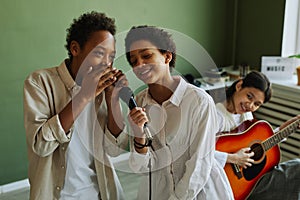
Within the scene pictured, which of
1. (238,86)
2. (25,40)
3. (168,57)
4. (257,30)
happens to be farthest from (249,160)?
(257,30)

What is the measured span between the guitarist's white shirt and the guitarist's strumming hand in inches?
4.2

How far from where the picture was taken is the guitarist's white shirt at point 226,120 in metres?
1.48

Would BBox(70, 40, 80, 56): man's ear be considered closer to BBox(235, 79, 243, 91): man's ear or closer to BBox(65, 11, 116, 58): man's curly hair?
BBox(65, 11, 116, 58): man's curly hair

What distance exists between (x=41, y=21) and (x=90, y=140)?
1315 millimetres

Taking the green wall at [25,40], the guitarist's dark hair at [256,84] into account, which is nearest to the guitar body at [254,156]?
the guitarist's dark hair at [256,84]

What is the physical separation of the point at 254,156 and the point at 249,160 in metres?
0.09

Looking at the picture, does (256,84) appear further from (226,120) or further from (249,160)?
(249,160)

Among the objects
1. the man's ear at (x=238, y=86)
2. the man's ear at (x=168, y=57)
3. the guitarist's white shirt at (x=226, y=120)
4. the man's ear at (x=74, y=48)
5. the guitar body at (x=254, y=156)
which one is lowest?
the guitar body at (x=254, y=156)

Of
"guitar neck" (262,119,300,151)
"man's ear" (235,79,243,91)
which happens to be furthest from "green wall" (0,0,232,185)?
"guitar neck" (262,119,300,151)

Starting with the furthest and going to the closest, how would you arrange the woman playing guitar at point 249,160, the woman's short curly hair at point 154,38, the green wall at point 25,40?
1. the green wall at point 25,40
2. the woman playing guitar at point 249,160
3. the woman's short curly hair at point 154,38

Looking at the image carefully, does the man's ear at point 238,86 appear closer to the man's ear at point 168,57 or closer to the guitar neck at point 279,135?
the guitar neck at point 279,135

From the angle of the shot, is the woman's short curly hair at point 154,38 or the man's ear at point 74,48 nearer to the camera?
the woman's short curly hair at point 154,38

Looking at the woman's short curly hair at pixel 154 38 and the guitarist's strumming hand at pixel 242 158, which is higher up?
the woman's short curly hair at pixel 154 38

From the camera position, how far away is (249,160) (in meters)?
1.67
